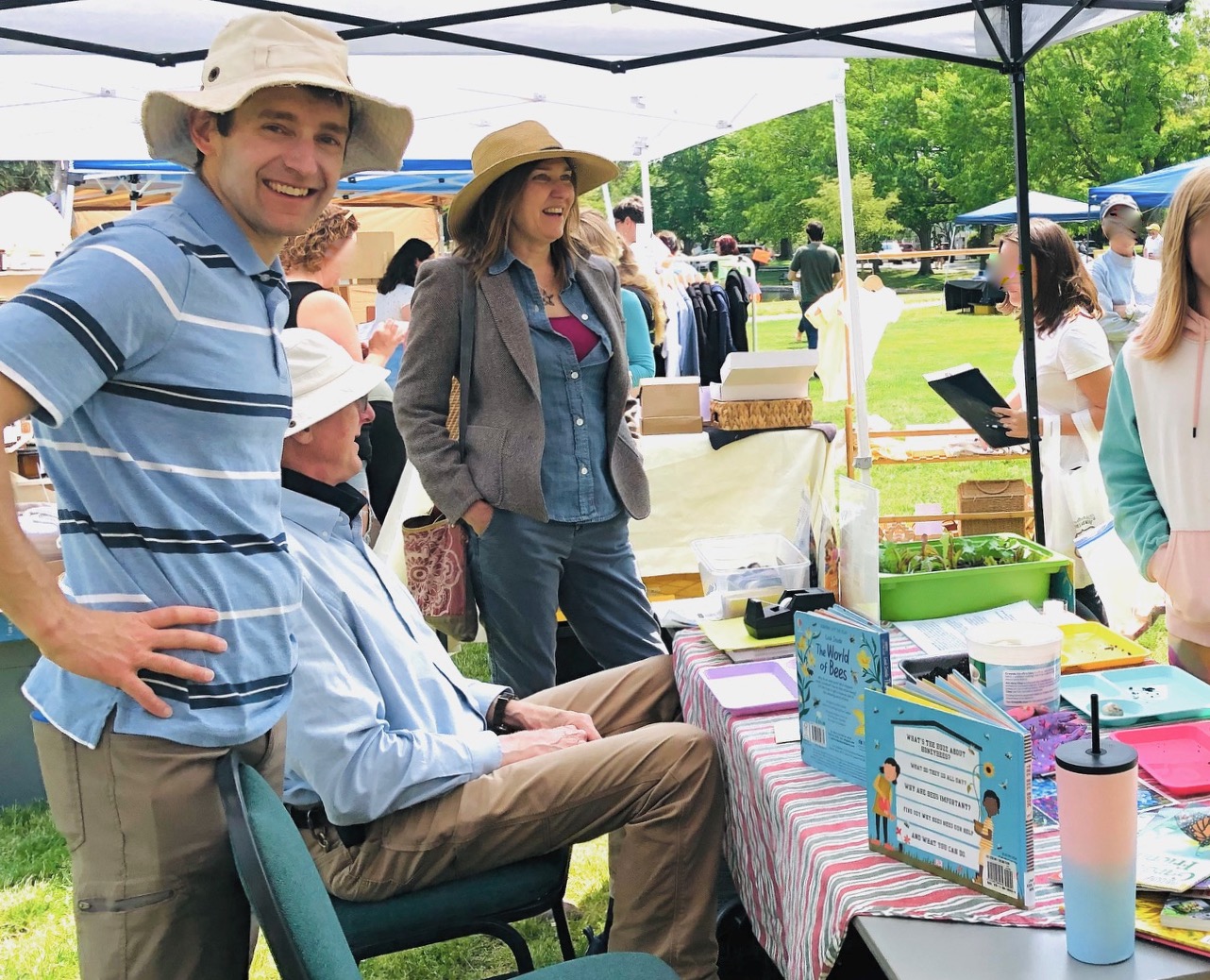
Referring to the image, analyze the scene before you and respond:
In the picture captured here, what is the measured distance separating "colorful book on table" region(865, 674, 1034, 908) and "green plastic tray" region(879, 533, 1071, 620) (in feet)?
2.72

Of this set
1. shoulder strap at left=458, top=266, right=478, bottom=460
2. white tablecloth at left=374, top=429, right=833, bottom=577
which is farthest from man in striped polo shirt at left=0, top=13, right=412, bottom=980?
white tablecloth at left=374, top=429, right=833, bottom=577

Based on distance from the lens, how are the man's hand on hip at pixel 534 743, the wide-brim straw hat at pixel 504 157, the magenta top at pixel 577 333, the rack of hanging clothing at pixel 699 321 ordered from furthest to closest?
1. the rack of hanging clothing at pixel 699 321
2. the magenta top at pixel 577 333
3. the wide-brim straw hat at pixel 504 157
4. the man's hand on hip at pixel 534 743

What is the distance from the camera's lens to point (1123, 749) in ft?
3.42

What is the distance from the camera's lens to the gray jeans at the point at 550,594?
262 cm

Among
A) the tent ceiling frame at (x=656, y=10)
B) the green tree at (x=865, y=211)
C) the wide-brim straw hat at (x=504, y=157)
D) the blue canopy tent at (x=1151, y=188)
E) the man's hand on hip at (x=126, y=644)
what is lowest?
the man's hand on hip at (x=126, y=644)

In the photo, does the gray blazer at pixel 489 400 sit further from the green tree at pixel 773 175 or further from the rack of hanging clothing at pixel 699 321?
the green tree at pixel 773 175

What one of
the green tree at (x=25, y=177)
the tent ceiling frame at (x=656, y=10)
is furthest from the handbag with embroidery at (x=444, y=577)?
the green tree at (x=25, y=177)

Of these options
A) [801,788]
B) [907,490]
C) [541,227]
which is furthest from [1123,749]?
[907,490]

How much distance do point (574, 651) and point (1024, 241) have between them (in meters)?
2.03

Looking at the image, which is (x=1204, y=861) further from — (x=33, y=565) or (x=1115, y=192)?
(x=1115, y=192)

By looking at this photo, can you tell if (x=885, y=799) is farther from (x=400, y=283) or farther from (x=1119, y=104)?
(x=1119, y=104)

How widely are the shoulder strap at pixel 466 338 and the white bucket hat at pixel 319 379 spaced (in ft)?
2.25

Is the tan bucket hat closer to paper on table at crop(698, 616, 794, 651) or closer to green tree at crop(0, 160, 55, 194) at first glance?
paper on table at crop(698, 616, 794, 651)

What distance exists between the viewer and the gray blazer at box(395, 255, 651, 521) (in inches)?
103
